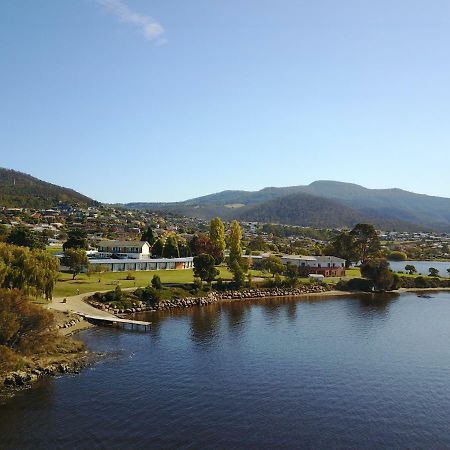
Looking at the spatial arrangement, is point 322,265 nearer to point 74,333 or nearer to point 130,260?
point 130,260

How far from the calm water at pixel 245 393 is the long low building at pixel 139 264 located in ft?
116

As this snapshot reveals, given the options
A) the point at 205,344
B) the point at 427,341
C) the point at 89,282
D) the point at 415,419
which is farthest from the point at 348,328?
the point at 89,282

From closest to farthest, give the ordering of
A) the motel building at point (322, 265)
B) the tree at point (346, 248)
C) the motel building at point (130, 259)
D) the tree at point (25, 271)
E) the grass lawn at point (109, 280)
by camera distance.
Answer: the tree at point (25, 271) → the grass lawn at point (109, 280) → the motel building at point (130, 259) → the motel building at point (322, 265) → the tree at point (346, 248)

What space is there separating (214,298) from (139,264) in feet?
76.9

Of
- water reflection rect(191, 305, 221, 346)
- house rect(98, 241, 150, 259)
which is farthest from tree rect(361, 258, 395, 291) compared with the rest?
house rect(98, 241, 150, 259)

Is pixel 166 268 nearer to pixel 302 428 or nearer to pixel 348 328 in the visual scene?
pixel 348 328

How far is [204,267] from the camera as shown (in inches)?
3300

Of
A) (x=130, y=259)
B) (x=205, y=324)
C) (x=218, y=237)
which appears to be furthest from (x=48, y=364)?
(x=218, y=237)

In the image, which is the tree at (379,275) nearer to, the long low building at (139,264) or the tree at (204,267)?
the tree at (204,267)

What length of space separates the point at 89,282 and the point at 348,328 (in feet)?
131

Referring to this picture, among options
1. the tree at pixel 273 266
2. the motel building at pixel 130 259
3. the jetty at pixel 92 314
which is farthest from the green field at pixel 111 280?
the jetty at pixel 92 314

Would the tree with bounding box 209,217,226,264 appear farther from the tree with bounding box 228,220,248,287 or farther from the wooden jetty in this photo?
the wooden jetty

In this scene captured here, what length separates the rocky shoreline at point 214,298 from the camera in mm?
65500

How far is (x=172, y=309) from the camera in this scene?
232ft
